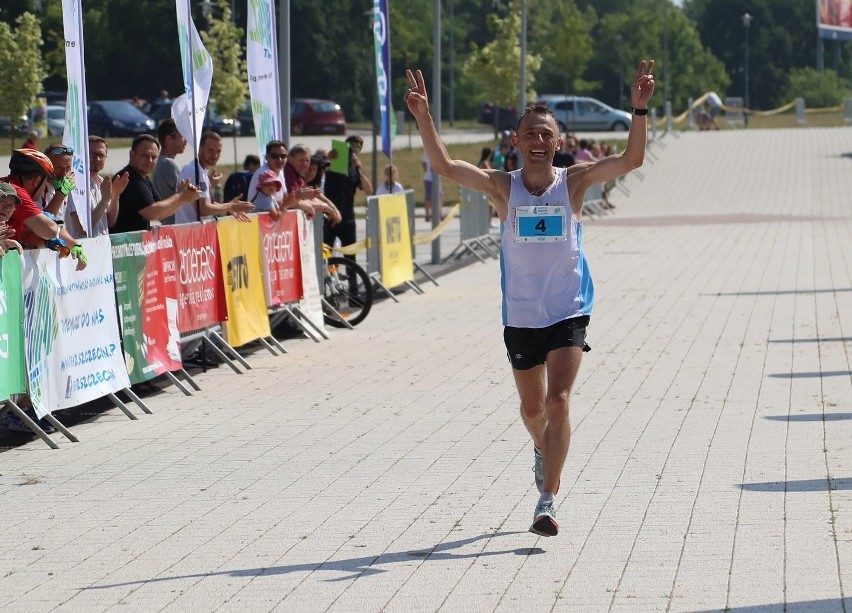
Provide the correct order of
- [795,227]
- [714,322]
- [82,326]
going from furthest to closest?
[795,227]
[714,322]
[82,326]

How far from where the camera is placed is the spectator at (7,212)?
8.84 metres

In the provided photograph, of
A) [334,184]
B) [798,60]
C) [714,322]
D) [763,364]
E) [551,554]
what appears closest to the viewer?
[551,554]

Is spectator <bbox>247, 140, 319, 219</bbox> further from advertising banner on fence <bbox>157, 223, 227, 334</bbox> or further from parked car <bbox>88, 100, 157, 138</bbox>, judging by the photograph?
parked car <bbox>88, 100, 157, 138</bbox>

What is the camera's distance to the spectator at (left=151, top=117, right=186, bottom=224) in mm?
12617

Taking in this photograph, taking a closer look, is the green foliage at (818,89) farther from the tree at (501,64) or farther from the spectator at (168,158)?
the spectator at (168,158)

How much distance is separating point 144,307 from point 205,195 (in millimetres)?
1943

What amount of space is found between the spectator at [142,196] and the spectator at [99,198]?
13 cm

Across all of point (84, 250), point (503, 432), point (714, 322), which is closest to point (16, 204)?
point (84, 250)

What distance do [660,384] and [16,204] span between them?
4858 mm

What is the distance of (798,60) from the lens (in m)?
127

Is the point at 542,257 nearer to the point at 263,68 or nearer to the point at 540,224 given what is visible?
the point at 540,224

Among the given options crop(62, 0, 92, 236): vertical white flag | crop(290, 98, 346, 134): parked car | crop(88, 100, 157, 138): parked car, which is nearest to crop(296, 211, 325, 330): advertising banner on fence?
crop(62, 0, 92, 236): vertical white flag

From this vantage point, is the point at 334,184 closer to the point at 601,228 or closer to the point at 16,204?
the point at 16,204

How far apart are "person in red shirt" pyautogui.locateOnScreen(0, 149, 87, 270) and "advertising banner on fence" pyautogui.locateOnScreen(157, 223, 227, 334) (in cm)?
150
